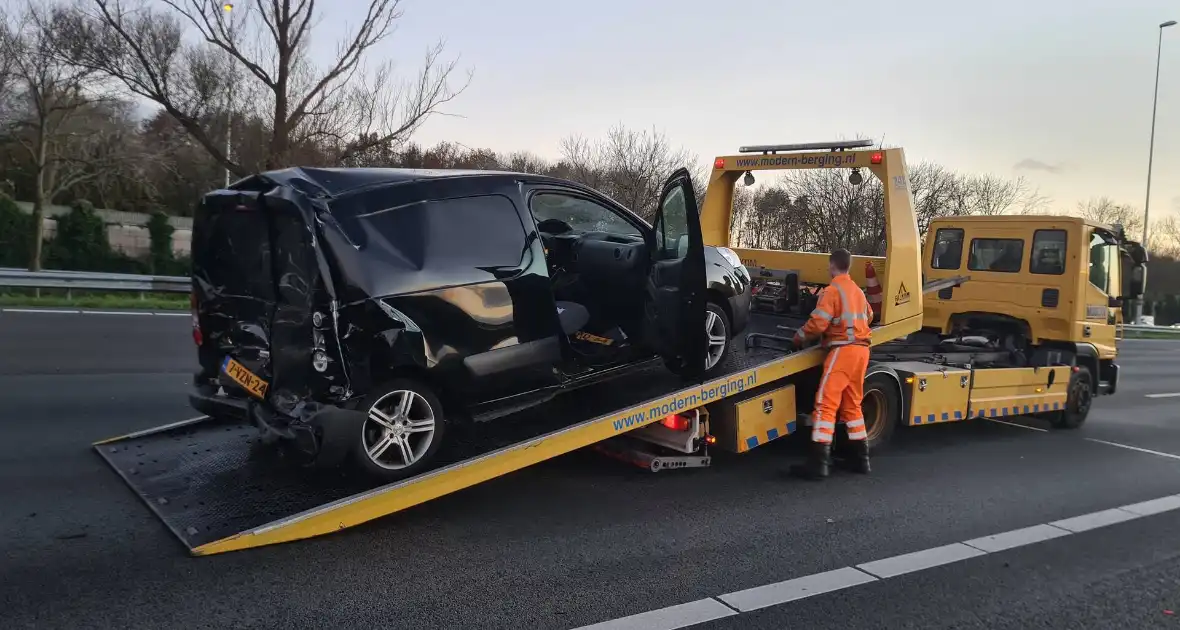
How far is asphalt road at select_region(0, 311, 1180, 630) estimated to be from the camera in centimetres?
390

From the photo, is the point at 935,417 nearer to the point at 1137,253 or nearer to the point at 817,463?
the point at 817,463

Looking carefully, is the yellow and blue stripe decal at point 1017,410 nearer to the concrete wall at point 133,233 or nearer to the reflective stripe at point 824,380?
the reflective stripe at point 824,380

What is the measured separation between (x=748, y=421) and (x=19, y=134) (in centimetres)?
2435

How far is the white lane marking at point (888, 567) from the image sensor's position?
3.92 meters

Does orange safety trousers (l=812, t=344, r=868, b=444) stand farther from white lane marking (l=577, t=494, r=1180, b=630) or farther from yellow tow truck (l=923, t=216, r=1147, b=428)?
yellow tow truck (l=923, t=216, r=1147, b=428)

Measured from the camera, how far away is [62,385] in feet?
27.6

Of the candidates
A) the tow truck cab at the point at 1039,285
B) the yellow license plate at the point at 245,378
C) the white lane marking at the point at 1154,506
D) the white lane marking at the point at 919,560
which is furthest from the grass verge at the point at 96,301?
the white lane marking at the point at 1154,506

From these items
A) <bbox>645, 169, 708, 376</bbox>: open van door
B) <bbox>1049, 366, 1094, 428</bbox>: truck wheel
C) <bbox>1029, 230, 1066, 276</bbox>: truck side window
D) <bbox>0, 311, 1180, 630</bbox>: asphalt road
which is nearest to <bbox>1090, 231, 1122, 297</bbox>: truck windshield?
<bbox>1029, 230, 1066, 276</bbox>: truck side window

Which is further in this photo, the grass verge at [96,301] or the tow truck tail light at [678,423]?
the grass verge at [96,301]

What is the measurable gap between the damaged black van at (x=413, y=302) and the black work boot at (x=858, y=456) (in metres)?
1.71

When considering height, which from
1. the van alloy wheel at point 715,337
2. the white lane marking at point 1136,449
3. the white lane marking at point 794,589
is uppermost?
the van alloy wheel at point 715,337

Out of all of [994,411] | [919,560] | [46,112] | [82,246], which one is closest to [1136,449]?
[994,411]

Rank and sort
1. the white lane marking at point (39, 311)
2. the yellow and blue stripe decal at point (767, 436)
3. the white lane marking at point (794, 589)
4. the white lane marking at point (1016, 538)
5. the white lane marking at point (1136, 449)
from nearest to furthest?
the white lane marking at point (794, 589), the white lane marking at point (1016, 538), the yellow and blue stripe decal at point (767, 436), the white lane marking at point (1136, 449), the white lane marking at point (39, 311)

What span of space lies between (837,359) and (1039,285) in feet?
13.3
